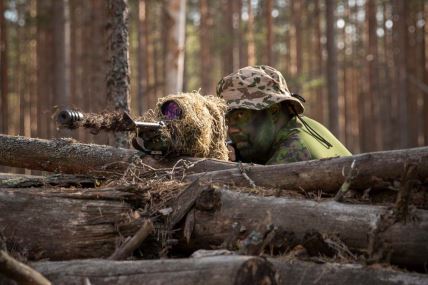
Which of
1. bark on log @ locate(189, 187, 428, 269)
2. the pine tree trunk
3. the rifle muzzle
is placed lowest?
bark on log @ locate(189, 187, 428, 269)

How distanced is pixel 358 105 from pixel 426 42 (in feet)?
28.2

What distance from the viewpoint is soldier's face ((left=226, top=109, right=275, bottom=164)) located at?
5.12 m

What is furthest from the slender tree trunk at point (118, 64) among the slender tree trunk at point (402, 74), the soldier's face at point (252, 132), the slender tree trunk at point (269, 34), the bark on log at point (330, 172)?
the slender tree trunk at point (402, 74)

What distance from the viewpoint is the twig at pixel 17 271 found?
8.80ft

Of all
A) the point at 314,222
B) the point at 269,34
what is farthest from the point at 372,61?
the point at 314,222

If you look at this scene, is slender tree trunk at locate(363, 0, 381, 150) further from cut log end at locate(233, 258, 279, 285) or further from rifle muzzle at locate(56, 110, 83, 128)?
cut log end at locate(233, 258, 279, 285)

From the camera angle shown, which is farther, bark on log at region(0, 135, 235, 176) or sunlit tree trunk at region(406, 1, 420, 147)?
sunlit tree trunk at region(406, 1, 420, 147)

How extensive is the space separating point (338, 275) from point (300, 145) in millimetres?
1856

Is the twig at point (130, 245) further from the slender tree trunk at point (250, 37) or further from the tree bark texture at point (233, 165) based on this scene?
the slender tree trunk at point (250, 37)

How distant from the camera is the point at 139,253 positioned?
12.2ft

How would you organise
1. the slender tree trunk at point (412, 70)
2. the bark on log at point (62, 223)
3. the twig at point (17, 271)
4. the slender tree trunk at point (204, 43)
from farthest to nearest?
the slender tree trunk at point (412, 70) → the slender tree trunk at point (204, 43) → the bark on log at point (62, 223) → the twig at point (17, 271)

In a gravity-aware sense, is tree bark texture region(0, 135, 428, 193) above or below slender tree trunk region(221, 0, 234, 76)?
below

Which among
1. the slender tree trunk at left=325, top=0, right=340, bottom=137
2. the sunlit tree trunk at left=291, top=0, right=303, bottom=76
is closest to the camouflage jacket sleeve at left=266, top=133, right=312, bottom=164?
the slender tree trunk at left=325, top=0, right=340, bottom=137

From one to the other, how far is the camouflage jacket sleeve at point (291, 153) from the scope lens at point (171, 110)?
85 centimetres
